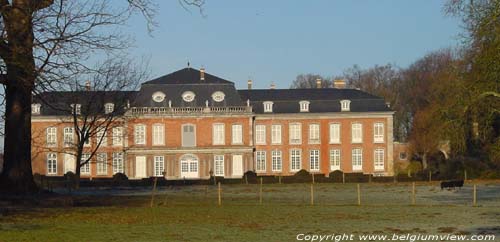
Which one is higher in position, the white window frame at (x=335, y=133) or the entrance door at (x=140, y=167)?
the white window frame at (x=335, y=133)

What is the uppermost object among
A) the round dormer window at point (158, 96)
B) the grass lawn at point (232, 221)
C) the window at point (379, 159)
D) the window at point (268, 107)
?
the round dormer window at point (158, 96)

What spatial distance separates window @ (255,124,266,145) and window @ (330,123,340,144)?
561 cm

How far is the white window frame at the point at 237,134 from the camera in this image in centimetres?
6931

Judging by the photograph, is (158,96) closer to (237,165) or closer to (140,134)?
(140,134)

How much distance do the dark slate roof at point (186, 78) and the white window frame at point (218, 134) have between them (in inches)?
144

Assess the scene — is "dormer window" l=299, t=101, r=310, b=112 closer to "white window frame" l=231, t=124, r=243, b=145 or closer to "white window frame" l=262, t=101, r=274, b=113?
"white window frame" l=262, t=101, r=274, b=113

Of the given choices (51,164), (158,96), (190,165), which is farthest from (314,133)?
(51,164)

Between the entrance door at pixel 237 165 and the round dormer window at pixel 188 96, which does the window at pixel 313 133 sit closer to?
the entrance door at pixel 237 165

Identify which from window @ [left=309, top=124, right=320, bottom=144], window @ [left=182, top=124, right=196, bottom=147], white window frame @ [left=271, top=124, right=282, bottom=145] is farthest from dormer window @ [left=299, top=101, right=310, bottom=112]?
window @ [left=182, top=124, right=196, bottom=147]

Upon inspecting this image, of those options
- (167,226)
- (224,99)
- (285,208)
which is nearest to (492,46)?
(285,208)

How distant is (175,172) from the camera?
2692 inches

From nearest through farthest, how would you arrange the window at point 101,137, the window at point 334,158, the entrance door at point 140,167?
the window at point 101,137
the entrance door at point 140,167
the window at point 334,158

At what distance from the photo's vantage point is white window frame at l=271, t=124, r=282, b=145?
7138 centimetres

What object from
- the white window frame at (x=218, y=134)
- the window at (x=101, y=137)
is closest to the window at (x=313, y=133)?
the white window frame at (x=218, y=134)
